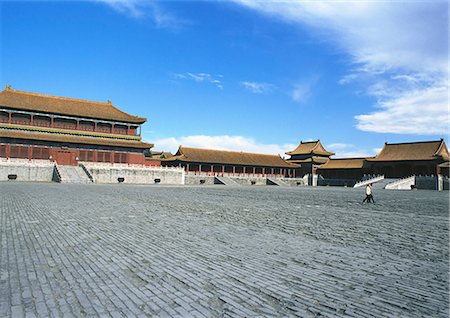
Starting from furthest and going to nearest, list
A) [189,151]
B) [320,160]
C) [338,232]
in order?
[320,160] → [189,151] → [338,232]

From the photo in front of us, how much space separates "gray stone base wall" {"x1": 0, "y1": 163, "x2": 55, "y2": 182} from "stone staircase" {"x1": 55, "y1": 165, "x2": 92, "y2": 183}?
1696mm

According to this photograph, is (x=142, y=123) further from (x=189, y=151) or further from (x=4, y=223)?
(x=4, y=223)

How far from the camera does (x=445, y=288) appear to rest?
5.43 meters

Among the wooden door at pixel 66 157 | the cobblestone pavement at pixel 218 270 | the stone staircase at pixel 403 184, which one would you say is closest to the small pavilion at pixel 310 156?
the stone staircase at pixel 403 184

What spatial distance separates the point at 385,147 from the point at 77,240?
6949 centimetres

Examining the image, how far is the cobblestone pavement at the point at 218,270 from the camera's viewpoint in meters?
4.52

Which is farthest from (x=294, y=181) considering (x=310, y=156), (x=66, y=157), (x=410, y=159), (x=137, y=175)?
(x=66, y=157)

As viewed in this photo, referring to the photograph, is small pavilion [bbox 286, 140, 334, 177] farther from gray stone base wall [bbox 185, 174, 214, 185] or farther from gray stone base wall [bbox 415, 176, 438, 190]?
gray stone base wall [bbox 185, 174, 214, 185]

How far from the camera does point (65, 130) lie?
50344mm

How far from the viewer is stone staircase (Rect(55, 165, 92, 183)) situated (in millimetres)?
39281

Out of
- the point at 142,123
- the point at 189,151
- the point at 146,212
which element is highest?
the point at 142,123

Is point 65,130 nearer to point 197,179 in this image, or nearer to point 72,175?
point 72,175

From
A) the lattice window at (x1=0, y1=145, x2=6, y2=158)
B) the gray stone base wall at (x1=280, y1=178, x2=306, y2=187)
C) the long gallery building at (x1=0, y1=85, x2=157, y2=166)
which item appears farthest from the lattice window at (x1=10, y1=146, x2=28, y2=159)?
the gray stone base wall at (x1=280, y1=178, x2=306, y2=187)

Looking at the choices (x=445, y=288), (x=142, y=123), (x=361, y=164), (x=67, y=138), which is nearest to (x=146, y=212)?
(x=445, y=288)
